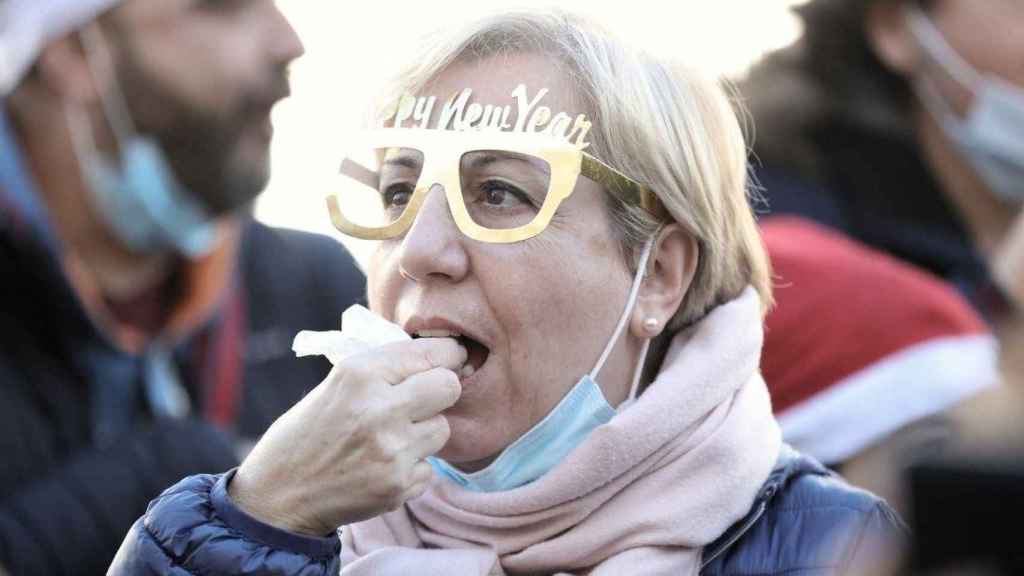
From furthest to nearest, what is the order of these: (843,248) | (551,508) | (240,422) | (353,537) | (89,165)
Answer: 1. (89,165)
2. (240,422)
3. (843,248)
4. (353,537)
5. (551,508)

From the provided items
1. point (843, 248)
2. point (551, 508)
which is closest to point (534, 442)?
point (551, 508)

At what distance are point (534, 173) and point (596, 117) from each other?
193mm

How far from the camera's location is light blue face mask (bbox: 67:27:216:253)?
556cm

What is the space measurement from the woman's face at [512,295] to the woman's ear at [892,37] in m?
2.28

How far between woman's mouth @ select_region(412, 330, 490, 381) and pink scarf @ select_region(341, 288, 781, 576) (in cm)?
28

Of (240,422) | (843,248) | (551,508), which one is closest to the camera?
(551,508)

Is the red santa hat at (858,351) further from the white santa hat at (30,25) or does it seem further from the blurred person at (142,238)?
the white santa hat at (30,25)

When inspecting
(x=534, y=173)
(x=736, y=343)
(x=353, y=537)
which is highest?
(x=534, y=173)

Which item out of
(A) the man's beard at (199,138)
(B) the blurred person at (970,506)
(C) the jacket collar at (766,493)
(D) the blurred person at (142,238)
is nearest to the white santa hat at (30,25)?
(D) the blurred person at (142,238)

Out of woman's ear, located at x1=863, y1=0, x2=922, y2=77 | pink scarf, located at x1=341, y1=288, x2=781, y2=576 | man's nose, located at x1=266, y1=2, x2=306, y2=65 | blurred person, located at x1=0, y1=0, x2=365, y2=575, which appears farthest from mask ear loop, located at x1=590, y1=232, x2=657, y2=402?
man's nose, located at x1=266, y1=2, x2=306, y2=65

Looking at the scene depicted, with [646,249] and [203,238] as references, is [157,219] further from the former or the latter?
[646,249]

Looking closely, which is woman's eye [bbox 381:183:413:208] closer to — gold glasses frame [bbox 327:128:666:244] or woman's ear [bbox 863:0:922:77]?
gold glasses frame [bbox 327:128:666:244]

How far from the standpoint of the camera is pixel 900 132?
17.6 feet

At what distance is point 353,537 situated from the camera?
11.7 feet
